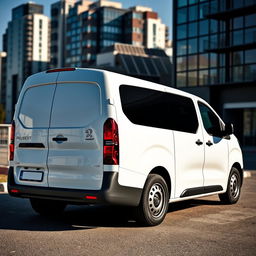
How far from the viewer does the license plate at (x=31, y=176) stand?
21.7ft

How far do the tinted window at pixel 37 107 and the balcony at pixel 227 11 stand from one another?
33.5 meters

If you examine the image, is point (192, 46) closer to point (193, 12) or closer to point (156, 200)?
point (193, 12)

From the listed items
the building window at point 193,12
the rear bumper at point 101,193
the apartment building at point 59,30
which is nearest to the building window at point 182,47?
the building window at point 193,12

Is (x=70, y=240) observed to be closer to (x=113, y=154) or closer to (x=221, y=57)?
(x=113, y=154)

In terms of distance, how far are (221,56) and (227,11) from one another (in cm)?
367

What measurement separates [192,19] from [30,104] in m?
37.3

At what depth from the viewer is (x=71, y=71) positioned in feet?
22.0

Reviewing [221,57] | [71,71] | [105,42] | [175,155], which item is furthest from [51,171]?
[105,42]

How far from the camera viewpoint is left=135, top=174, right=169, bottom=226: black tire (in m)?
6.61

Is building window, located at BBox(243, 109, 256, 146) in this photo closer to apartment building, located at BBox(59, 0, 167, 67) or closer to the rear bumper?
the rear bumper

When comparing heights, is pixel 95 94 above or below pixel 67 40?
below

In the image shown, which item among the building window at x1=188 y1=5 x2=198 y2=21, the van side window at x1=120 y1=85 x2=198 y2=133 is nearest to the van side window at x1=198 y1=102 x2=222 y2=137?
the van side window at x1=120 y1=85 x2=198 y2=133

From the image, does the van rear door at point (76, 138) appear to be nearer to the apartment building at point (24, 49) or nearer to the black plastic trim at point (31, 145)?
the black plastic trim at point (31, 145)

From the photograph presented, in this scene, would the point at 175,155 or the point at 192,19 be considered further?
the point at 192,19
